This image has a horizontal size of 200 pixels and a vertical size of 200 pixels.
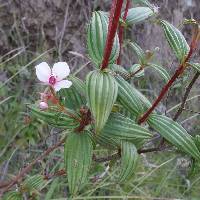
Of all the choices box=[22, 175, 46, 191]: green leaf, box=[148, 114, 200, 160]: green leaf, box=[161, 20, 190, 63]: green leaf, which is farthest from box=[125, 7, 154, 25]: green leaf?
box=[22, 175, 46, 191]: green leaf

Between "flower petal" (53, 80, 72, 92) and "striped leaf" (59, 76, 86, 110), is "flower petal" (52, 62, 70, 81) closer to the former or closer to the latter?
"flower petal" (53, 80, 72, 92)

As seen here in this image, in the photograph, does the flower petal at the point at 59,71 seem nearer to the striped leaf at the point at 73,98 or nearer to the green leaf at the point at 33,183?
the striped leaf at the point at 73,98

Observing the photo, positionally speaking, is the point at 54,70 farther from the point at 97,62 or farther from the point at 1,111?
the point at 1,111

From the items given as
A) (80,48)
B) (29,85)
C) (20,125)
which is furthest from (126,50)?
(20,125)

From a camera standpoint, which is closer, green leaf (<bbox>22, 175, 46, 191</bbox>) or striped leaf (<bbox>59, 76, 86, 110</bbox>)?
striped leaf (<bbox>59, 76, 86, 110</bbox>)

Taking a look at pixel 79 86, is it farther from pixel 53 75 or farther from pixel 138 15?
pixel 138 15

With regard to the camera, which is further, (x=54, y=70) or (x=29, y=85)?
(x=29, y=85)
